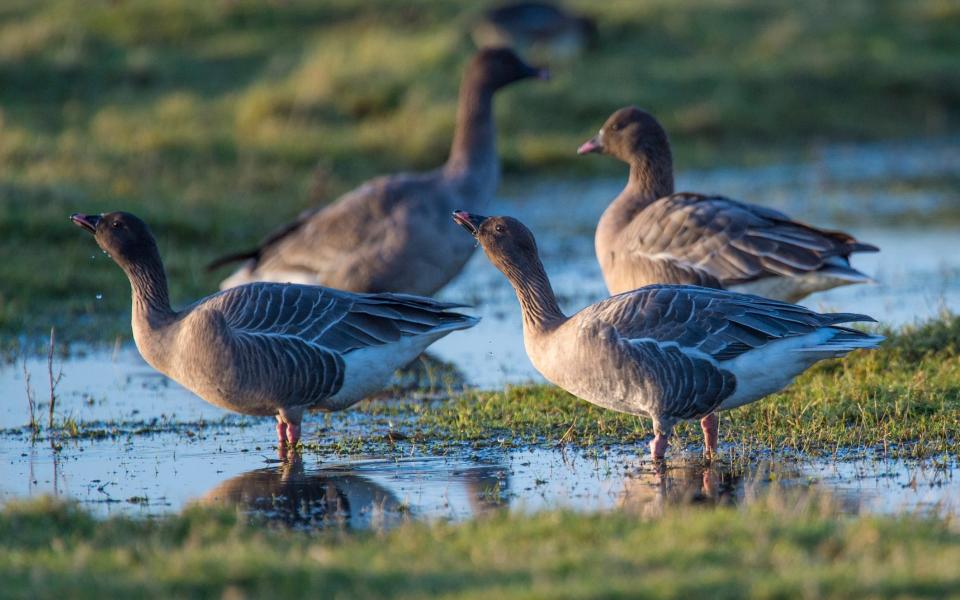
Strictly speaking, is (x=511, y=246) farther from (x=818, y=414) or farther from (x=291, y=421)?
(x=818, y=414)

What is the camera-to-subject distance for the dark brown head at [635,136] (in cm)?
1067

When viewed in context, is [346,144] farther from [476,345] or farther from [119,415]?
[119,415]

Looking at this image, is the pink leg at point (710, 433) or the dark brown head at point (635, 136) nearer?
the pink leg at point (710, 433)

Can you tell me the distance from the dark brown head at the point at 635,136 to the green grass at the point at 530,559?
5.00 metres

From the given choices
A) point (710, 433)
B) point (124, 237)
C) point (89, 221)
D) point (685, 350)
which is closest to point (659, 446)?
point (710, 433)

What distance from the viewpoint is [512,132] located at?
21297mm

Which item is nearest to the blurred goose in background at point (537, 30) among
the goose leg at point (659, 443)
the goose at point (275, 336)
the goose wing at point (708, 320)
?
the goose at point (275, 336)

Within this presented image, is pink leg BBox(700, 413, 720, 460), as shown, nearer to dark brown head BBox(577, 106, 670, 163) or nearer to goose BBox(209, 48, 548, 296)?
dark brown head BBox(577, 106, 670, 163)

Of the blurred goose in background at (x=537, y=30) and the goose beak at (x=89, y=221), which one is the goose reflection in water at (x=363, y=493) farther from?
the blurred goose in background at (x=537, y=30)

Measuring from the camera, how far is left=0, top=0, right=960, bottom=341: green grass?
1491 cm

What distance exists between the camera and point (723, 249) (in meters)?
9.74

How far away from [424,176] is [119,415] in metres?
3.82

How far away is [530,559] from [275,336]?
11.5ft

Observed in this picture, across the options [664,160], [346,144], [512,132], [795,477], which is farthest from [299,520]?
[512,132]
